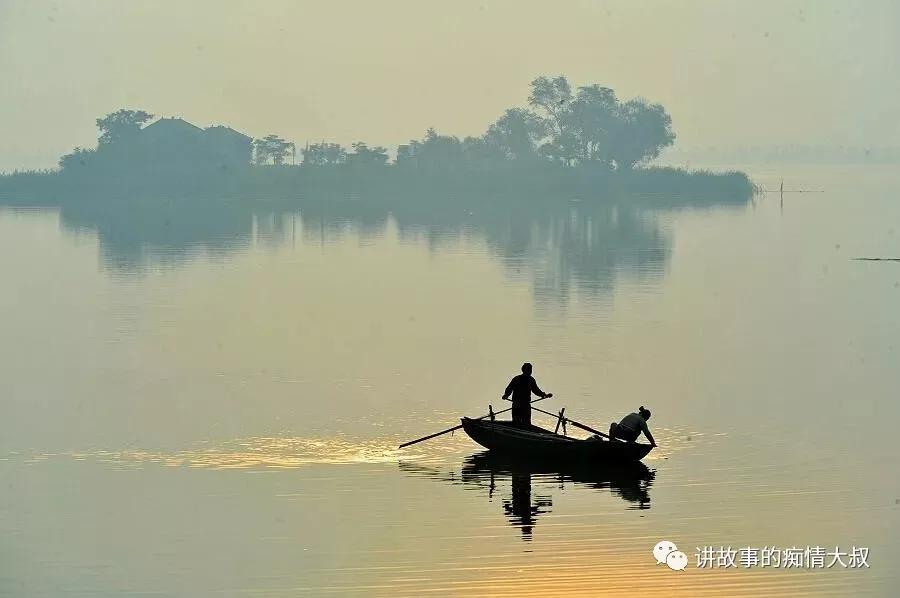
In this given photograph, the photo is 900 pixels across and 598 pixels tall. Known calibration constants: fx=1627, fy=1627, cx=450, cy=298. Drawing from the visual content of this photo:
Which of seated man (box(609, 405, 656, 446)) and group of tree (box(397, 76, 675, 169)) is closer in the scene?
seated man (box(609, 405, 656, 446))

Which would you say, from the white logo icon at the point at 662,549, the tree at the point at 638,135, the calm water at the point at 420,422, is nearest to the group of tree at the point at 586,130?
the tree at the point at 638,135

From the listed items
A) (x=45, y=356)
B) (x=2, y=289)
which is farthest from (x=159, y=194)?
(x=45, y=356)

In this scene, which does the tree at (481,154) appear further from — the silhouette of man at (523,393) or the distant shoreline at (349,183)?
the silhouette of man at (523,393)

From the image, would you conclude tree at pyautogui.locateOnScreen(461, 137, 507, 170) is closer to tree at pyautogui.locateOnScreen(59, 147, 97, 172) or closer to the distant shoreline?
the distant shoreline

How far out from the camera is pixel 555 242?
256 ft

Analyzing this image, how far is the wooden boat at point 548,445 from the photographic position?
2200cm

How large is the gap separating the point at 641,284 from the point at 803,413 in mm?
25775

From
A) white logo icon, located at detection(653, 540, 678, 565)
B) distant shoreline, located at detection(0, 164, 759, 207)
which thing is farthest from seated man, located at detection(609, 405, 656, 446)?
distant shoreline, located at detection(0, 164, 759, 207)

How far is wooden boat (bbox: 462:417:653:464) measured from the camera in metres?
22.0

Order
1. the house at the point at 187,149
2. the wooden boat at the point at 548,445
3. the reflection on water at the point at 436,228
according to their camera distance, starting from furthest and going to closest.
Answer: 1. the house at the point at 187,149
2. the reflection on water at the point at 436,228
3. the wooden boat at the point at 548,445

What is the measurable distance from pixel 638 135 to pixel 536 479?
4661 inches

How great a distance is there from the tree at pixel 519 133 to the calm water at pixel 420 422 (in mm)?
76356

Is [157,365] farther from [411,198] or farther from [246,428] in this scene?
[411,198]

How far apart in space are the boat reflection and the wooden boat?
14 centimetres
